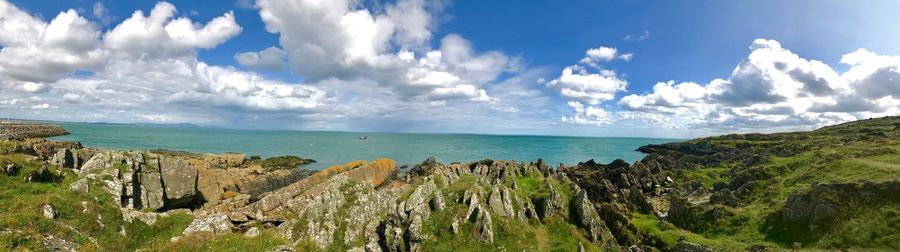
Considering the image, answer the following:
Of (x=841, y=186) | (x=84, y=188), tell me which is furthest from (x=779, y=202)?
(x=84, y=188)

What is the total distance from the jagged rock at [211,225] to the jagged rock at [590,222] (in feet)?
88.6

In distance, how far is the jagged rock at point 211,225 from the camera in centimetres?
2277

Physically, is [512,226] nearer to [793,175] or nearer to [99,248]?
[99,248]

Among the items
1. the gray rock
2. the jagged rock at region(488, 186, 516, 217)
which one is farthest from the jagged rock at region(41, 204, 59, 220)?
the jagged rock at region(488, 186, 516, 217)

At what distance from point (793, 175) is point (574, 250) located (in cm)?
3620

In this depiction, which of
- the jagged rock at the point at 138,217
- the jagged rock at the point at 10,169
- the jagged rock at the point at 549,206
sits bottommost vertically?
the jagged rock at the point at 549,206

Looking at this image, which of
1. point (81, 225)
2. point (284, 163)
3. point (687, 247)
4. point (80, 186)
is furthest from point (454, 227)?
point (284, 163)

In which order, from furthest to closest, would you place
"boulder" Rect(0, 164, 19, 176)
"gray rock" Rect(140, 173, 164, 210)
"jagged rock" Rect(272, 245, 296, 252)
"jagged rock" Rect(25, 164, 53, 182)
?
"gray rock" Rect(140, 173, 164, 210)
"jagged rock" Rect(25, 164, 53, 182)
"boulder" Rect(0, 164, 19, 176)
"jagged rock" Rect(272, 245, 296, 252)

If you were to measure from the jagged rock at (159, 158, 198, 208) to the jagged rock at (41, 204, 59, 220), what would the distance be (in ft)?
50.8

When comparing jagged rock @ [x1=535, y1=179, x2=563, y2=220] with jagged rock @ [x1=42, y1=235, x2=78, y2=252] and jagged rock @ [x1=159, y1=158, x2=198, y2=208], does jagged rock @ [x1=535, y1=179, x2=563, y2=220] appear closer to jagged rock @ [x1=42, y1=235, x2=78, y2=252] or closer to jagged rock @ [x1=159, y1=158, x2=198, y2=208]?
jagged rock @ [x1=42, y1=235, x2=78, y2=252]

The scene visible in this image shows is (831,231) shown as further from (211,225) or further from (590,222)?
(211,225)

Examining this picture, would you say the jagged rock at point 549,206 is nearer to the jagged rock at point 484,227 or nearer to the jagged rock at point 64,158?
the jagged rock at point 484,227

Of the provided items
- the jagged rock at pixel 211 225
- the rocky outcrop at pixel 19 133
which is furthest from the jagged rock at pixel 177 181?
the rocky outcrop at pixel 19 133

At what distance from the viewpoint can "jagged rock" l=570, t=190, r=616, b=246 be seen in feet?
109
